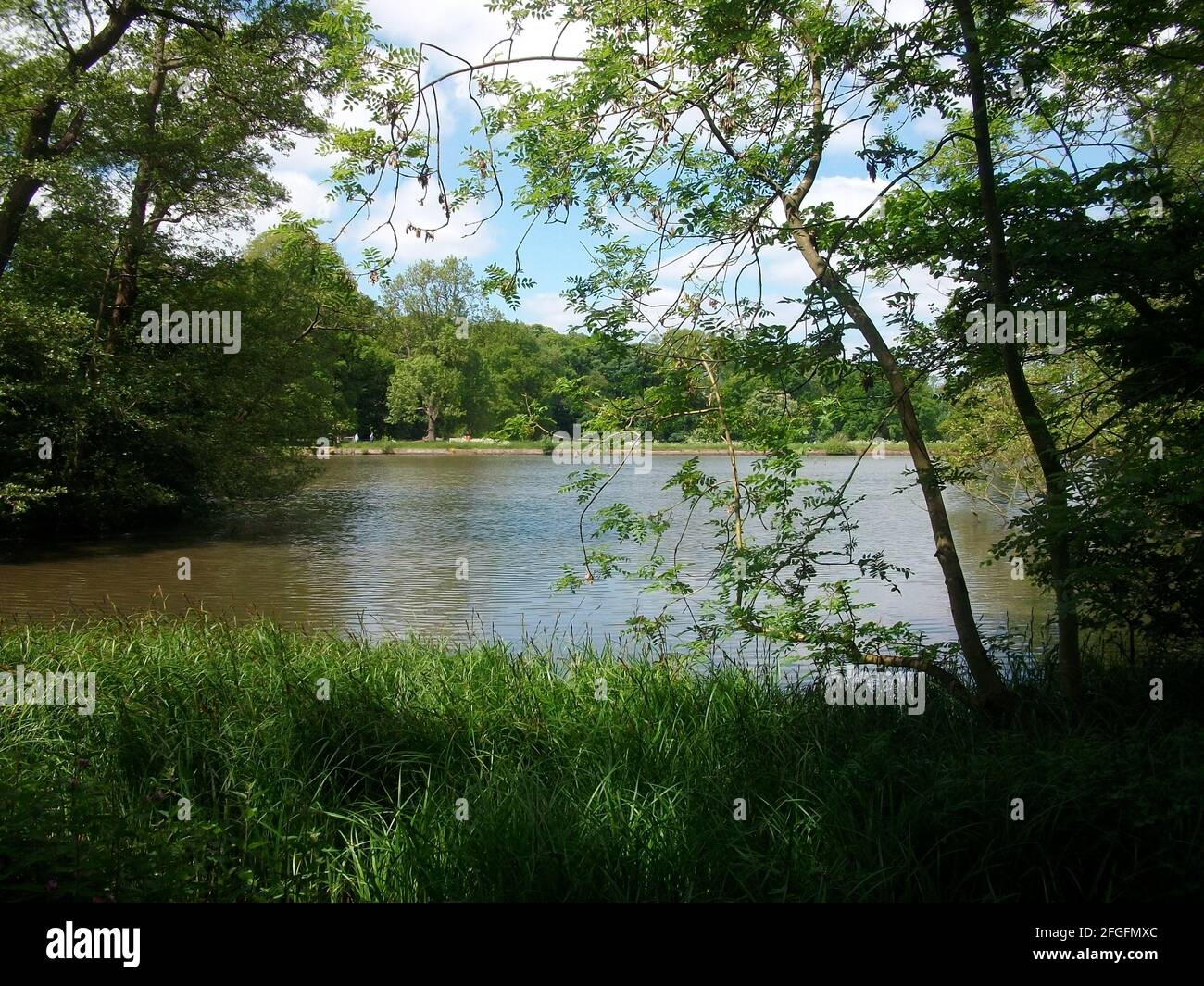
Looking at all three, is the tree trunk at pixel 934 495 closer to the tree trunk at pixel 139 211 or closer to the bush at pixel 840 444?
the bush at pixel 840 444

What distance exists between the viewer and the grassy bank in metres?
3.49

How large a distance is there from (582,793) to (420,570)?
36.5 ft

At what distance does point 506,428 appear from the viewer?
611cm

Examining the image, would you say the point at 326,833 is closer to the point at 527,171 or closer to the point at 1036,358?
the point at 527,171

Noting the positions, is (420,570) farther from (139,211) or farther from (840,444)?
(139,211)

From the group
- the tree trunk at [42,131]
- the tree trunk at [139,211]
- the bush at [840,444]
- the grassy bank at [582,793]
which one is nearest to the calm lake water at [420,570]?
the bush at [840,444]

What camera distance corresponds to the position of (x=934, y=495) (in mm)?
5340

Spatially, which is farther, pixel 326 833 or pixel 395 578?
pixel 395 578

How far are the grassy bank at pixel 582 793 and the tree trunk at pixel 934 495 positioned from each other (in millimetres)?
288

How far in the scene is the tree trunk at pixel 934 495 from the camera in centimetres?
525

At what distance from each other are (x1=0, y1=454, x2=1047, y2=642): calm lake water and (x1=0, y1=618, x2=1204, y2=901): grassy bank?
1628 millimetres
